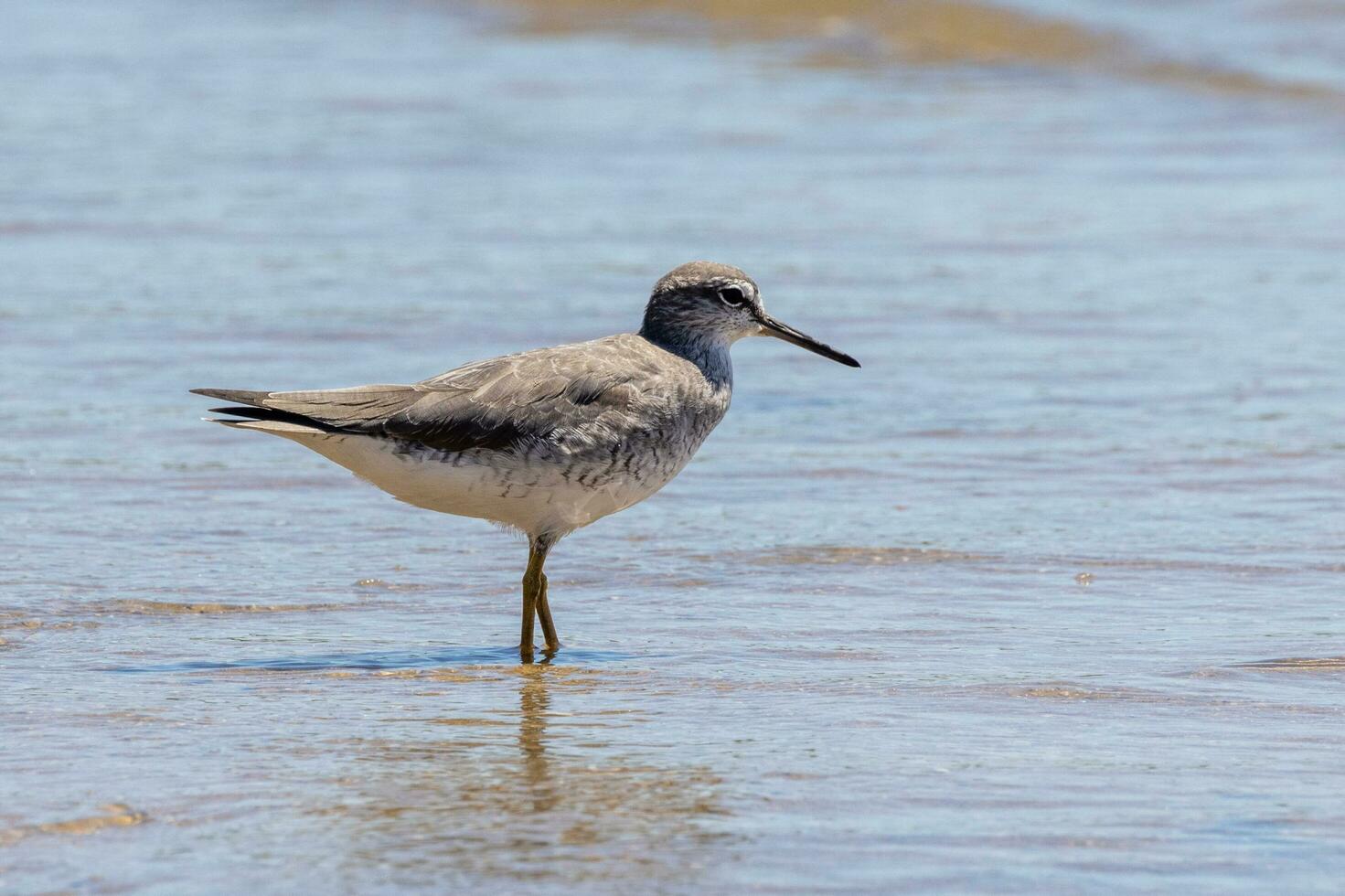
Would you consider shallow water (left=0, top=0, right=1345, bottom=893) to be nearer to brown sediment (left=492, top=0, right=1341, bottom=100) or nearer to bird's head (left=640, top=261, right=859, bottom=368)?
bird's head (left=640, top=261, right=859, bottom=368)

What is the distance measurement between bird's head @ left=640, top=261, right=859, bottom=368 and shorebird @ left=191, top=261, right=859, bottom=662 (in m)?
0.32

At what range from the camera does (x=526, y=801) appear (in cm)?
464

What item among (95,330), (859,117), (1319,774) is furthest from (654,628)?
(859,117)

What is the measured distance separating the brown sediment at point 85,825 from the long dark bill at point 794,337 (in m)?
3.16

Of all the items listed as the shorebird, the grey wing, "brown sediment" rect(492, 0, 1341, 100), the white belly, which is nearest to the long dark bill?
the shorebird

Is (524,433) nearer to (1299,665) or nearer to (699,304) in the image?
(699,304)

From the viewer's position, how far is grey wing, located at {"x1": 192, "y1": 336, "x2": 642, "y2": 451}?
241 inches

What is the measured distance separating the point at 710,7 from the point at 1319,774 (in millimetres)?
19426

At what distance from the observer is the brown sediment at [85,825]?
4.31 m

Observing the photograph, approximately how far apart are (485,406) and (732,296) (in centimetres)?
111

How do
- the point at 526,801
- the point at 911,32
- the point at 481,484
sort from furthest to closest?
the point at 911,32 → the point at 481,484 → the point at 526,801

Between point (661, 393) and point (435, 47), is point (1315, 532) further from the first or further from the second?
point (435, 47)

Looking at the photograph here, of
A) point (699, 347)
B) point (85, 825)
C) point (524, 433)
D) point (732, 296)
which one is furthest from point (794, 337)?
point (85, 825)

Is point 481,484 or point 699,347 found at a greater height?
point 699,347
